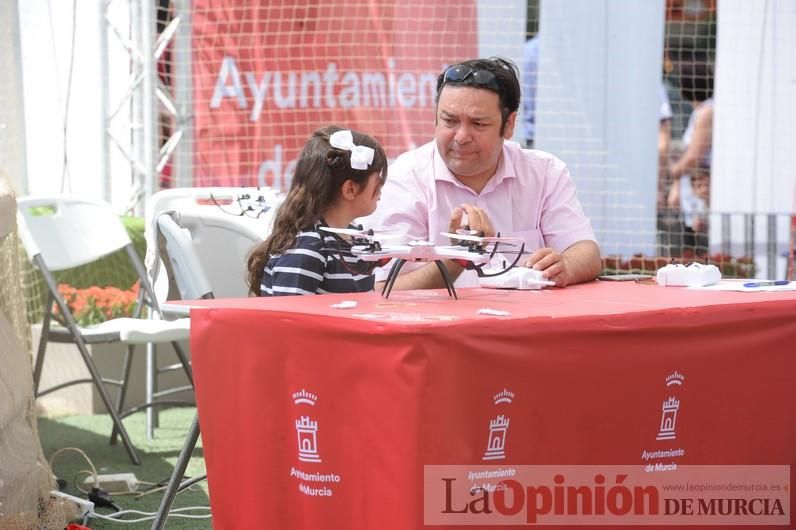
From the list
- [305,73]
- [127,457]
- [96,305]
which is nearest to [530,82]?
[305,73]

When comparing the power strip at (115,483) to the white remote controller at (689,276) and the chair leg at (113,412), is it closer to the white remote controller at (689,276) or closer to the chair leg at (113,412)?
the chair leg at (113,412)

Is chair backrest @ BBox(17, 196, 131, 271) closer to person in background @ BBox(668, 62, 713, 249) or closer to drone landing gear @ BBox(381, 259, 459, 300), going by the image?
drone landing gear @ BBox(381, 259, 459, 300)

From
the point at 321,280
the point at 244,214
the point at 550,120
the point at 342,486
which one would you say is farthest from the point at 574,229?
the point at 550,120

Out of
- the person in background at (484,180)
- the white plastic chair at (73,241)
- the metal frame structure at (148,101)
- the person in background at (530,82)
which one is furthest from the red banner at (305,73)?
the person in background at (484,180)

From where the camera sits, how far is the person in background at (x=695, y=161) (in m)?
7.77

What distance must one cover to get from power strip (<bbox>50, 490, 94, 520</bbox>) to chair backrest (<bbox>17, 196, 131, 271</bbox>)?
1528 mm

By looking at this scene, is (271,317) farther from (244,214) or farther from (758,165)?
(758,165)

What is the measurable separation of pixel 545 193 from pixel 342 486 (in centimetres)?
159

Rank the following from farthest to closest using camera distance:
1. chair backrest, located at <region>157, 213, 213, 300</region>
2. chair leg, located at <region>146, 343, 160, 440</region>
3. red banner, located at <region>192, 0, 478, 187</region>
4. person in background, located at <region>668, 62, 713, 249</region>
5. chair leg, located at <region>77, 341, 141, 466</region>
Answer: person in background, located at <region>668, 62, 713, 249</region> < red banner, located at <region>192, 0, 478, 187</region> < chair leg, located at <region>146, 343, 160, 440</region> < chair leg, located at <region>77, 341, 141, 466</region> < chair backrest, located at <region>157, 213, 213, 300</region>

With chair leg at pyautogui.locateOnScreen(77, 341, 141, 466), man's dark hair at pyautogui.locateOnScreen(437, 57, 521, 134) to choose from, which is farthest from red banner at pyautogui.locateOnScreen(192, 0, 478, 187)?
man's dark hair at pyautogui.locateOnScreen(437, 57, 521, 134)

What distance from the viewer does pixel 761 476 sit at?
2607 millimetres

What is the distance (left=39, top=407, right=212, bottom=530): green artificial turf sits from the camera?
379 cm

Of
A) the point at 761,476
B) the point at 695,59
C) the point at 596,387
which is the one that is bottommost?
the point at 761,476

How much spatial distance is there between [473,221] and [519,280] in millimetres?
186
